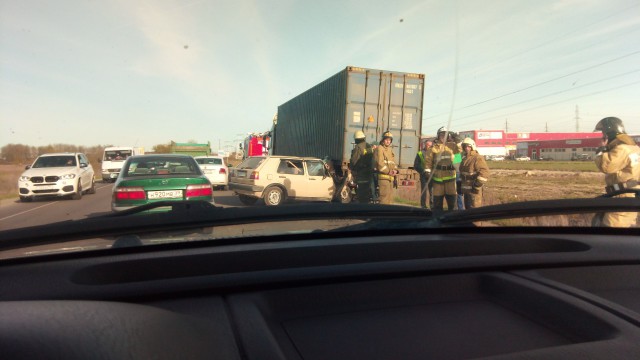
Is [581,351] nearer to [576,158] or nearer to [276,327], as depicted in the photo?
[276,327]

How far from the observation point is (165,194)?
6508 mm

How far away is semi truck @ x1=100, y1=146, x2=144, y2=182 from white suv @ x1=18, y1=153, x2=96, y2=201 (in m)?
7.20

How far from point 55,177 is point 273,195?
6531 mm

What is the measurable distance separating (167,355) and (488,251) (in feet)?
5.54

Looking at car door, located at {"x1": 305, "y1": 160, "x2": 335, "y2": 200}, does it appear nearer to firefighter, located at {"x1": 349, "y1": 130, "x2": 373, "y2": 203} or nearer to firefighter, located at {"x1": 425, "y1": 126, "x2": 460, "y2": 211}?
firefighter, located at {"x1": 349, "y1": 130, "x2": 373, "y2": 203}

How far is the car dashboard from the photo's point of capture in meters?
1.12

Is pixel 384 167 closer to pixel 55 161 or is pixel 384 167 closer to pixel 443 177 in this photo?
pixel 443 177

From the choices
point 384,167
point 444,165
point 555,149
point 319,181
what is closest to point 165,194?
point 384,167

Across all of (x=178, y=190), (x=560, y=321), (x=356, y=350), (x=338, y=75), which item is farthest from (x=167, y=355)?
(x=338, y=75)

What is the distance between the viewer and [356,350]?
4.70 feet

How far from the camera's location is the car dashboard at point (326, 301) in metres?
1.12

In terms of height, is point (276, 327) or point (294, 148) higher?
point (294, 148)

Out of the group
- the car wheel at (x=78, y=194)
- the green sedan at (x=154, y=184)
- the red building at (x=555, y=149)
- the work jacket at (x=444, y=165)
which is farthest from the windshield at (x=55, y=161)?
the red building at (x=555, y=149)

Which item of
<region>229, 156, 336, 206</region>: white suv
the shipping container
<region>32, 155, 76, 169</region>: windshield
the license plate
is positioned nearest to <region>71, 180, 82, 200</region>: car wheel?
<region>32, 155, 76, 169</region>: windshield
